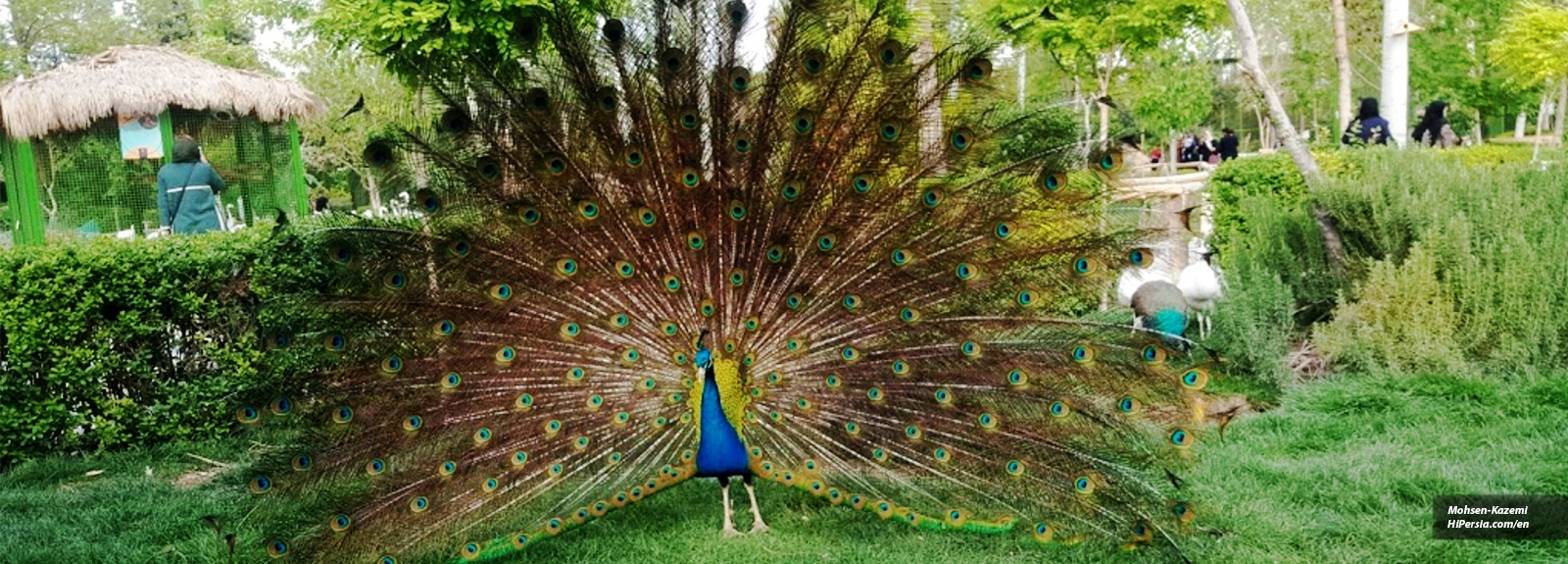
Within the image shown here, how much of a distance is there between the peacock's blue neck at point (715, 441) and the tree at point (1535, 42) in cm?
1860

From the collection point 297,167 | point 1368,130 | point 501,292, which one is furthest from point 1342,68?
point 501,292

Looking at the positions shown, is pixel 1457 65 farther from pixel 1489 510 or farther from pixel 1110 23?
pixel 1489 510

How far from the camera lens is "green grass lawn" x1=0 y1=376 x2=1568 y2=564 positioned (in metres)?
4.96

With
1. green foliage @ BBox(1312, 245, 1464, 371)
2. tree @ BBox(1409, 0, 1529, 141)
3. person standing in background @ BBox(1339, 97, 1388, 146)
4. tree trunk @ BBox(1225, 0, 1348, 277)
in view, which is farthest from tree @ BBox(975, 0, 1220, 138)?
tree @ BBox(1409, 0, 1529, 141)

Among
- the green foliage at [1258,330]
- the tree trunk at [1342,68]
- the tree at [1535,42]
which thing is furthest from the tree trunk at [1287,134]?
the tree at [1535,42]

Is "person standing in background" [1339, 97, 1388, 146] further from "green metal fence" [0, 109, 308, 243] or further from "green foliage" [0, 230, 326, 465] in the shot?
"green metal fence" [0, 109, 308, 243]

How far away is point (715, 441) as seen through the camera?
486 cm

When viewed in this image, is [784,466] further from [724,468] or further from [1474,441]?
[1474,441]

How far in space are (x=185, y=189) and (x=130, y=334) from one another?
4.25 meters

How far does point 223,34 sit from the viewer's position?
2634 cm

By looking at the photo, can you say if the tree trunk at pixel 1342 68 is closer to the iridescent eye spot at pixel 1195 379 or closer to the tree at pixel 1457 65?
the tree at pixel 1457 65

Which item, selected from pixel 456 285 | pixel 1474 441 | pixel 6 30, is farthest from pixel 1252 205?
pixel 6 30

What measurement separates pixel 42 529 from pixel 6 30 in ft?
104

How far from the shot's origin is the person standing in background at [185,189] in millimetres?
10859
